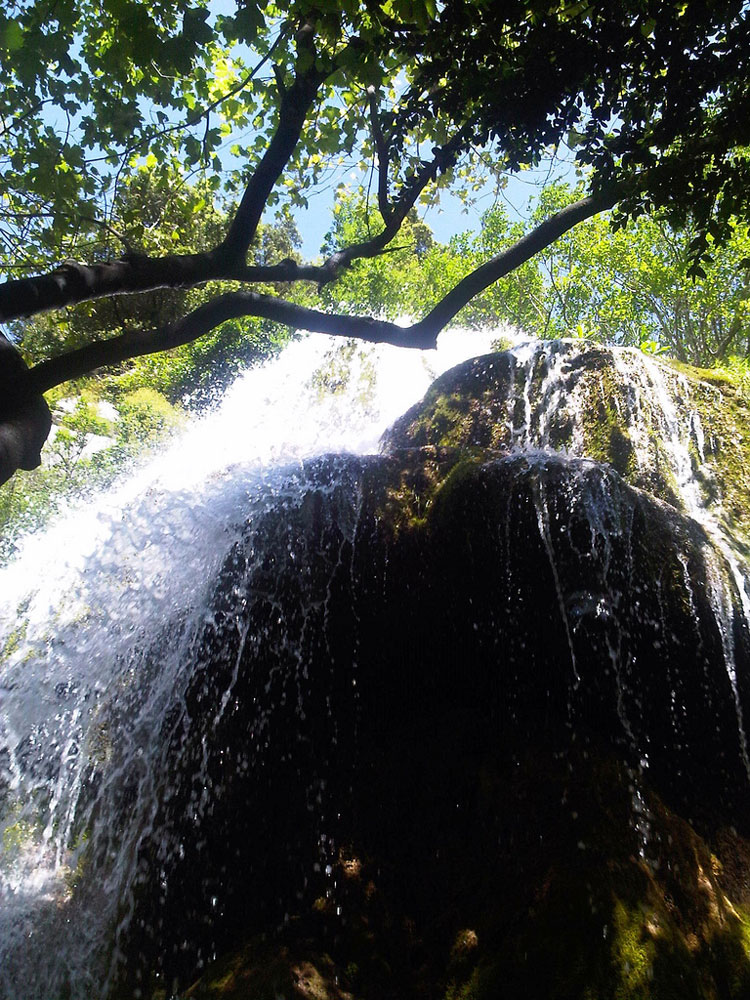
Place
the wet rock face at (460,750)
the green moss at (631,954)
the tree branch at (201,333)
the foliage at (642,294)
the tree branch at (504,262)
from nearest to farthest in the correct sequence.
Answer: the green moss at (631,954) → the wet rock face at (460,750) → the tree branch at (201,333) → the tree branch at (504,262) → the foliage at (642,294)

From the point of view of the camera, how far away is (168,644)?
16.7ft

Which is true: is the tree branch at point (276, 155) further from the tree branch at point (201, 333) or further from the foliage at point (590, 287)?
the foliage at point (590, 287)

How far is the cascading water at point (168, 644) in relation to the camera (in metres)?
4.32

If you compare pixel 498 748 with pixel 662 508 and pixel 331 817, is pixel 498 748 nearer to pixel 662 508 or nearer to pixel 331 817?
pixel 331 817

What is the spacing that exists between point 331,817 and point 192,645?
1707mm

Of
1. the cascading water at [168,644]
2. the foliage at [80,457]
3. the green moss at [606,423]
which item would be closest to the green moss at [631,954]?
the cascading water at [168,644]

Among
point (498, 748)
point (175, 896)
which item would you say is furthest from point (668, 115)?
point (175, 896)

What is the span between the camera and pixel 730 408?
691cm

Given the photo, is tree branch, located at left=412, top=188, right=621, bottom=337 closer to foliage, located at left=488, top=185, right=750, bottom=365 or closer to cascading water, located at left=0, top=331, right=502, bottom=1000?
cascading water, located at left=0, top=331, right=502, bottom=1000

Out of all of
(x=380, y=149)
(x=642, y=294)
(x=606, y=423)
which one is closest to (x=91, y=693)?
(x=380, y=149)

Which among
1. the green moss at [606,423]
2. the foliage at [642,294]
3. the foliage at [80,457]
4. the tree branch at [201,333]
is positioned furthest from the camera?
the foliage at [80,457]

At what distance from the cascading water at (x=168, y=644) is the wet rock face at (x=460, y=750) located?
3 cm

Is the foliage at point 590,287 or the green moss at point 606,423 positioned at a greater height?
the foliage at point 590,287

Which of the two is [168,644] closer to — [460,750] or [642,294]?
[460,750]
